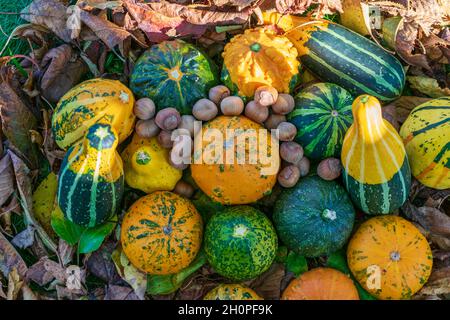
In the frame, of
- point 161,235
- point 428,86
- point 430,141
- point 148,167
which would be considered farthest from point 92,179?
point 428,86

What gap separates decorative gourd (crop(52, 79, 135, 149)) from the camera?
298cm

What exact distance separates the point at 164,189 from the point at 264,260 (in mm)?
702

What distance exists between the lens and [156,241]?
2.90 m

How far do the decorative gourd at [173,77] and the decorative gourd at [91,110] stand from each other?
124mm

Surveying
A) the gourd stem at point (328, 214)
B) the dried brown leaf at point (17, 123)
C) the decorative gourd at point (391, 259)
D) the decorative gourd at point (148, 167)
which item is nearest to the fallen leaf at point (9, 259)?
the dried brown leaf at point (17, 123)

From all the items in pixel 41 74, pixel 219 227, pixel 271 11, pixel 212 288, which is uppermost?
pixel 271 11

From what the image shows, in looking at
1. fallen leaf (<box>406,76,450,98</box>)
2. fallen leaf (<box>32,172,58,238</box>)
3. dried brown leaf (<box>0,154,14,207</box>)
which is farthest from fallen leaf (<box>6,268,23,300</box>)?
fallen leaf (<box>406,76,450,98</box>)

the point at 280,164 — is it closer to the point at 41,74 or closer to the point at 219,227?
the point at 219,227

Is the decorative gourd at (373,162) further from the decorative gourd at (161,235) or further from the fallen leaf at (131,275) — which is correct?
the fallen leaf at (131,275)

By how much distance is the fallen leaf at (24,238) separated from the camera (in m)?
3.22

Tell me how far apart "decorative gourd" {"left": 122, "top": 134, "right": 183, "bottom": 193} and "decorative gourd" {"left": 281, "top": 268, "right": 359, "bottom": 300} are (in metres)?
0.89

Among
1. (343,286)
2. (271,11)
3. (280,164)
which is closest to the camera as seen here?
(343,286)

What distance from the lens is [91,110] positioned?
2.98 m
